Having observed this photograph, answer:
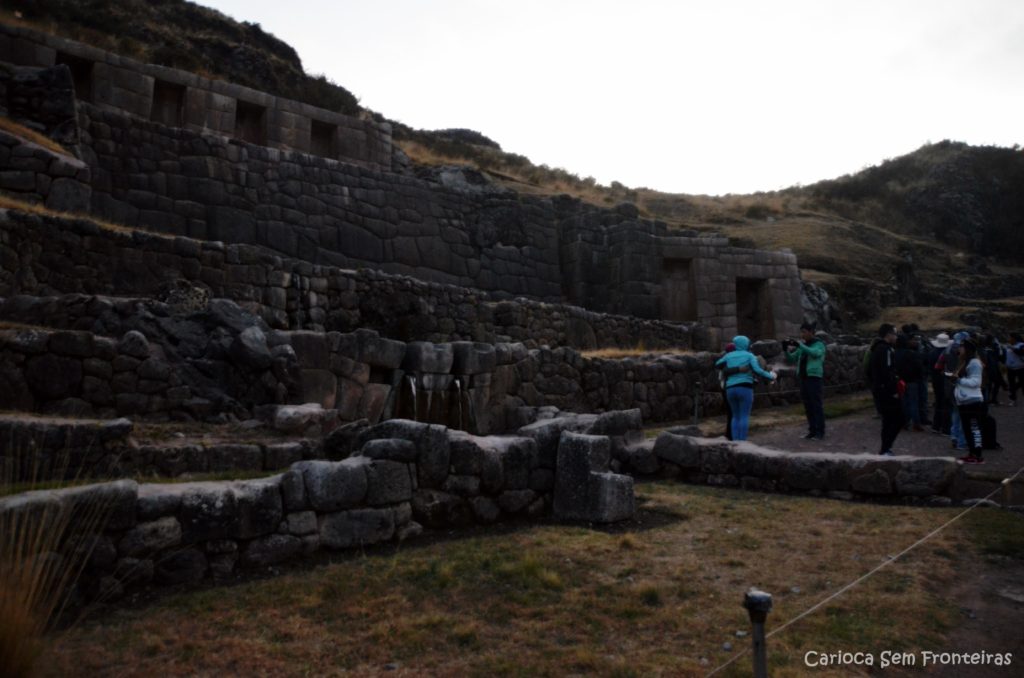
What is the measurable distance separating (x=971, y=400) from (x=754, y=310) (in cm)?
1543

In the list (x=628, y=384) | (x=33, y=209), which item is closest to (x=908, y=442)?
(x=628, y=384)

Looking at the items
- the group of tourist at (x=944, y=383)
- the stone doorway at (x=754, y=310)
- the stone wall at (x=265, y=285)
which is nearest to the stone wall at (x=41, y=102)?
the stone wall at (x=265, y=285)

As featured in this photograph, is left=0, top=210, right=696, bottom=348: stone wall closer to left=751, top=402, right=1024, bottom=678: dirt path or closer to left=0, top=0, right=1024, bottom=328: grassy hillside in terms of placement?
left=751, top=402, right=1024, bottom=678: dirt path

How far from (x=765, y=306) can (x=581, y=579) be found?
2097cm

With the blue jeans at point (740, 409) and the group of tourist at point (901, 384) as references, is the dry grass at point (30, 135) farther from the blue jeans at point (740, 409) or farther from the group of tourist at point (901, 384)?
the blue jeans at point (740, 409)

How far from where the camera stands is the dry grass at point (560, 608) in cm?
421

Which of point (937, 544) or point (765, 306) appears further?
point (765, 306)

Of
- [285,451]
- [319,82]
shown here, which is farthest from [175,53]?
[285,451]

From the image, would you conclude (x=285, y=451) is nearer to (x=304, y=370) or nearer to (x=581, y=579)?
(x=304, y=370)

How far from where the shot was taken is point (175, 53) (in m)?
25.9

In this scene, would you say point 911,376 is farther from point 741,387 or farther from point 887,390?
point 741,387

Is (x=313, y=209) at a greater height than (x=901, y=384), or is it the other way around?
(x=313, y=209)

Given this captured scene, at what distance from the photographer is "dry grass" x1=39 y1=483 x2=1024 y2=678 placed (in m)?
4.21

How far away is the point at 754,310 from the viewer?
25.5m
